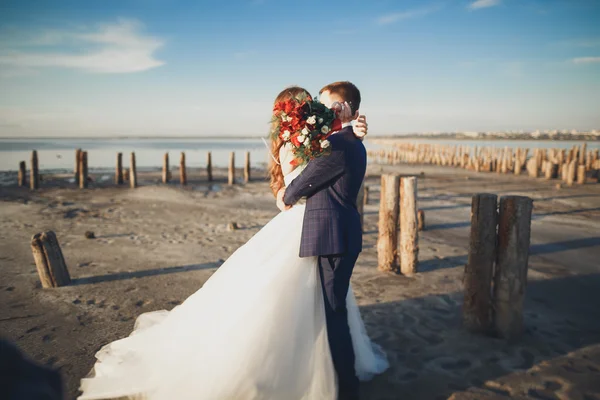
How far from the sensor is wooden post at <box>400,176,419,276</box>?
20.9ft

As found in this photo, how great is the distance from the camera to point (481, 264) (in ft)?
14.3

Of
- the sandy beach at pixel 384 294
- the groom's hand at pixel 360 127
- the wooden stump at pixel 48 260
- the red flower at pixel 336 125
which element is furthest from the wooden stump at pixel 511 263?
the wooden stump at pixel 48 260

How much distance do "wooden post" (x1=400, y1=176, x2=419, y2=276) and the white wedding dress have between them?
3.64 meters

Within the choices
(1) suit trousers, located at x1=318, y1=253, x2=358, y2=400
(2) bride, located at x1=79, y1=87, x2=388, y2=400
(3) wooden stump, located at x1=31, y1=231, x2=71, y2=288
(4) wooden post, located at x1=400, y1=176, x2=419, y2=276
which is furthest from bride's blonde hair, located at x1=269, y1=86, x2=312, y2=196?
(3) wooden stump, located at x1=31, y1=231, x2=71, y2=288

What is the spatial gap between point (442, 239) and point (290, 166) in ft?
24.1

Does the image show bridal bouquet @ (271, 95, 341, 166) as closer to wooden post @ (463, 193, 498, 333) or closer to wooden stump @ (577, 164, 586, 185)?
wooden post @ (463, 193, 498, 333)

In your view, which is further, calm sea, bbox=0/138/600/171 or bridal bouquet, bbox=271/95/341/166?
calm sea, bbox=0/138/600/171

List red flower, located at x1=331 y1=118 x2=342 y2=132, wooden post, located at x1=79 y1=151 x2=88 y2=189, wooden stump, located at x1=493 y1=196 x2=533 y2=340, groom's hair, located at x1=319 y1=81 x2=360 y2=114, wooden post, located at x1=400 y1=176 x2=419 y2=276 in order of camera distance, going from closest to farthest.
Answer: red flower, located at x1=331 y1=118 x2=342 y2=132 → groom's hair, located at x1=319 y1=81 x2=360 y2=114 → wooden stump, located at x1=493 y1=196 x2=533 y2=340 → wooden post, located at x1=400 y1=176 x2=419 y2=276 → wooden post, located at x1=79 y1=151 x2=88 y2=189

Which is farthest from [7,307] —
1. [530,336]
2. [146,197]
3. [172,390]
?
[146,197]

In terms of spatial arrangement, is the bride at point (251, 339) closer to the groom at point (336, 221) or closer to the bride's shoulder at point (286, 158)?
the bride's shoulder at point (286, 158)

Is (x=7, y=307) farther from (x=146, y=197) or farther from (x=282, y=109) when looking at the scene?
(x=146, y=197)

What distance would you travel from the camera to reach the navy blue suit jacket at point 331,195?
9.43 feet

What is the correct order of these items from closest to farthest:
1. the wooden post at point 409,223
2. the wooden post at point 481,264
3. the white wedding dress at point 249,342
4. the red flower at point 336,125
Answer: the white wedding dress at point 249,342 < the red flower at point 336,125 < the wooden post at point 481,264 < the wooden post at point 409,223

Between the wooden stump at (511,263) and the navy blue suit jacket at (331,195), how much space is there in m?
2.25
